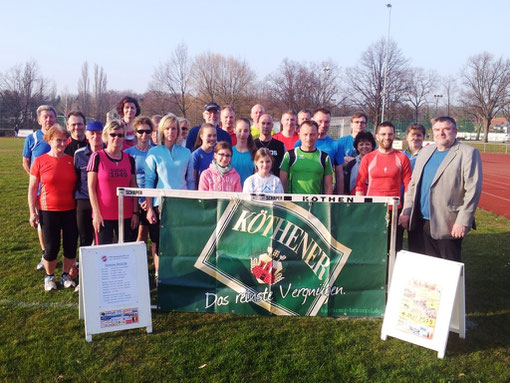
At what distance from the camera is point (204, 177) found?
15.3ft

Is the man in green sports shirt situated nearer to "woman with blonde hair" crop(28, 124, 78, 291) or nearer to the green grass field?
the green grass field

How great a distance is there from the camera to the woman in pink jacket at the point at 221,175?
4.59 m

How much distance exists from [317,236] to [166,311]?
5.66 feet

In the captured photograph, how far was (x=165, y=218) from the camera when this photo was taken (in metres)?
4.30

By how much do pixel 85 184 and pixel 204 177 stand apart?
1363mm

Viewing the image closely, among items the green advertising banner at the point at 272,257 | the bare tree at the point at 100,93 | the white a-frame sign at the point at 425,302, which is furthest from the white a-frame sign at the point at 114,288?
the bare tree at the point at 100,93

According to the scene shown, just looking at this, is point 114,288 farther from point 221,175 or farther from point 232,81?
point 232,81

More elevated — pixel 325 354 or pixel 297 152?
pixel 297 152

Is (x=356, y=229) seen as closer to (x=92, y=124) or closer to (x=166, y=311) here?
(x=166, y=311)

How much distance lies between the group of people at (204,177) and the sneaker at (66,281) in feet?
0.05

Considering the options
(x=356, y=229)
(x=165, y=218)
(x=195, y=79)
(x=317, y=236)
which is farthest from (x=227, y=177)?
(x=195, y=79)

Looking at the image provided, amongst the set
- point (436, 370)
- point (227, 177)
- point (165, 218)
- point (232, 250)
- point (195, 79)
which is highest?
point (195, 79)

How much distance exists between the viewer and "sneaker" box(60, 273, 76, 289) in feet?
16.4

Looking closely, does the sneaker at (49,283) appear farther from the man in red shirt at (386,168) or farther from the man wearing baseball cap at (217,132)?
the man in red shirt at (386,168)
